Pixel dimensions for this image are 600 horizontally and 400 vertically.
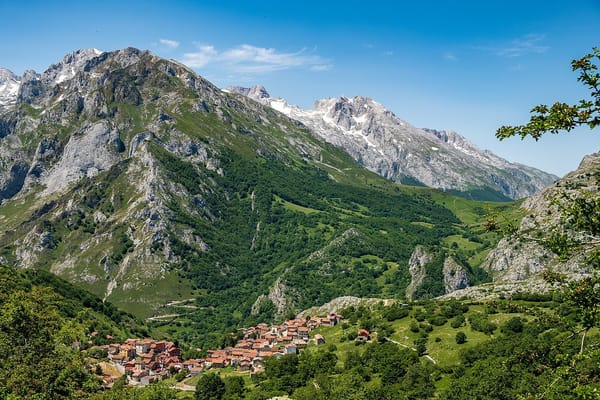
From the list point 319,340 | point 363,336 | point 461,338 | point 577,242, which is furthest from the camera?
point 319,340

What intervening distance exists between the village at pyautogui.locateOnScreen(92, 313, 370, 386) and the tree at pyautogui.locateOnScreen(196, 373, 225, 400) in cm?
1485

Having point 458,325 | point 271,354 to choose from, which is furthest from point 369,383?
point 271,354

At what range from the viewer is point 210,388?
91688 mm

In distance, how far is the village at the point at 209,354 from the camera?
11088 cm

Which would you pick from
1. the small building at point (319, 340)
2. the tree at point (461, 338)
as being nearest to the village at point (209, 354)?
the small building at point (319, 340)

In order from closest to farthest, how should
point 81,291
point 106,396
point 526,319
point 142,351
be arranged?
1. point 106,396
2. point 526,319
3. point 142,351
4. point 81,291

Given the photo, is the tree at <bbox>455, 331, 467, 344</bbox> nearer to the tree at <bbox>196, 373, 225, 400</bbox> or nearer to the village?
the village

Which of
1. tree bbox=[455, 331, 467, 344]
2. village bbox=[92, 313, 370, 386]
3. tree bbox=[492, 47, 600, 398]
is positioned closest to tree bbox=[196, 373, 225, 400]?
village bbox=[92, 313, 370, 386]

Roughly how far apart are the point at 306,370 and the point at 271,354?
2044 centimetres

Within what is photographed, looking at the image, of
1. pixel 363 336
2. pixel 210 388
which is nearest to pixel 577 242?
pixel 210 388

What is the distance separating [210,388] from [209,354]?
1383 inches

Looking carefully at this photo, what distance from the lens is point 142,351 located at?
413 feet

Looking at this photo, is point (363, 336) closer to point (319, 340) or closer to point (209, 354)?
point (319, 340)

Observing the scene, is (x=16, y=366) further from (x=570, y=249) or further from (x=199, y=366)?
(x=199, y=366)
